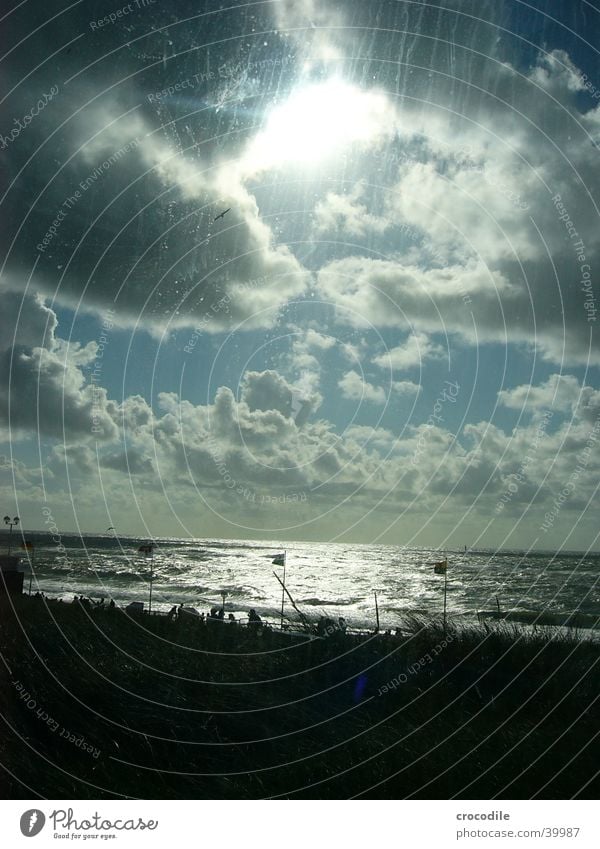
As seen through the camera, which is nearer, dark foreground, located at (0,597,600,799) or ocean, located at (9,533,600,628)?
dark foreground, located at (0,597,600,799)

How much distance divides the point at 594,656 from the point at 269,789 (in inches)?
292

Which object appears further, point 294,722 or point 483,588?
point 483,588

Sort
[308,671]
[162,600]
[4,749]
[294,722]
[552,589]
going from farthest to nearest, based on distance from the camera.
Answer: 1. [552,589]
2. [162,600]
3. [308,671]
4. [294,722]
5. [4,749]

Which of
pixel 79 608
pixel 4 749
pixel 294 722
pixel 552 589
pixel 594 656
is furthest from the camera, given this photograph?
pixel 552 589

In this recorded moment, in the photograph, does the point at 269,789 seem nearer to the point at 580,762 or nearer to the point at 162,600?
the point at 580,762

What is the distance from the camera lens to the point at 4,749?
7996mm

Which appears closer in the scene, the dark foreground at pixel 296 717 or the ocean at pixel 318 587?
the dark foreground at pixel 296 717

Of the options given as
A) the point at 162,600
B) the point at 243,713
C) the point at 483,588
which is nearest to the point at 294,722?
the point at 243,713

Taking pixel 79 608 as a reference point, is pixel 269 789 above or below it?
below

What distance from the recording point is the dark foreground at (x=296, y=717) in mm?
8297

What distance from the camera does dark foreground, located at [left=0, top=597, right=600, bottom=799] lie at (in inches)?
327

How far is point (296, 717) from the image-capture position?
10031mm

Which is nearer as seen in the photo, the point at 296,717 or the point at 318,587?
the point at 296,717

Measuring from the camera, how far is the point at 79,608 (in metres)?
15.8
